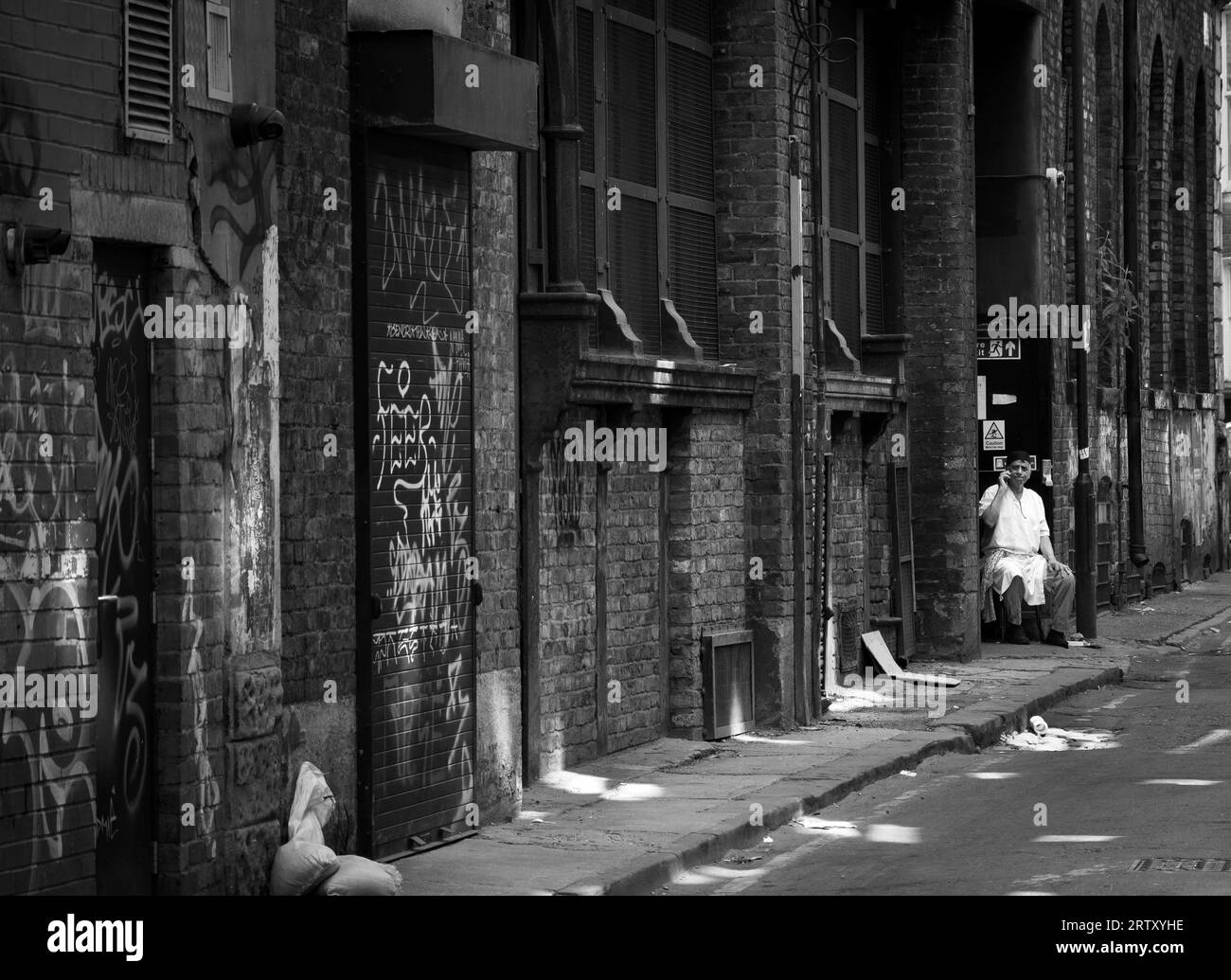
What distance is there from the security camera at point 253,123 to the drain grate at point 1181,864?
4.97 meters

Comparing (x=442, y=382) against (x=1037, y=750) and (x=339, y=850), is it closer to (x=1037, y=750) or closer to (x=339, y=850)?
(x=339, y=850)

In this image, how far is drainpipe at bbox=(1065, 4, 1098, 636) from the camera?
2105cm

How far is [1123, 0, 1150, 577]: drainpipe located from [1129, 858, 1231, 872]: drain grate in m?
17.8

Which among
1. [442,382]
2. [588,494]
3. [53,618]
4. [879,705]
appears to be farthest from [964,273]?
[53,618]

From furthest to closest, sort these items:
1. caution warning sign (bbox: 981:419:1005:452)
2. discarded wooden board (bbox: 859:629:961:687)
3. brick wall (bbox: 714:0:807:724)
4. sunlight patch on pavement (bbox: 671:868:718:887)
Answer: caution warning sign (bbox: 981:419:1005:452)
discarded wooden board (bbox: 859:629:961:687)
brick wall (bbox: 714:0:807:724)
sunlight patch on pavement (bbox: 671:868:718:887)

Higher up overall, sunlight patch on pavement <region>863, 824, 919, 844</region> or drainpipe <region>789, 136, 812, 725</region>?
drainpipe <region>789, 136, 812, 725</region>

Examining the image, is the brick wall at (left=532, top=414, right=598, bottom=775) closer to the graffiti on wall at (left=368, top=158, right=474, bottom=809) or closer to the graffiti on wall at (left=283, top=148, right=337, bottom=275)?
the graffiti on wall at (left=368, top=158, right=474, bottom=809)

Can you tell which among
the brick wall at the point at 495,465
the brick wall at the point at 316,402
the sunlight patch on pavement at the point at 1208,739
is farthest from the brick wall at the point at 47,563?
the sunlight patch on pavement at the point at 1208,739

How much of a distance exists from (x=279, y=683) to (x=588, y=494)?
426 cm

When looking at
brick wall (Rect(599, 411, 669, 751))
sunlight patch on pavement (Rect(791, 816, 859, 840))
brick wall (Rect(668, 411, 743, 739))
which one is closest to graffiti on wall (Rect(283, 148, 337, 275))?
brick wall (Rect(599, 411, 669, 751))

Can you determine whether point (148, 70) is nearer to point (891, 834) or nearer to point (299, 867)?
point (299, 867)

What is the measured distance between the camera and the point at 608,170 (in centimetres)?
1345

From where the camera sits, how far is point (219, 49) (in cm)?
846

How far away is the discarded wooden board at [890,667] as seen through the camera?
17.1 meters
